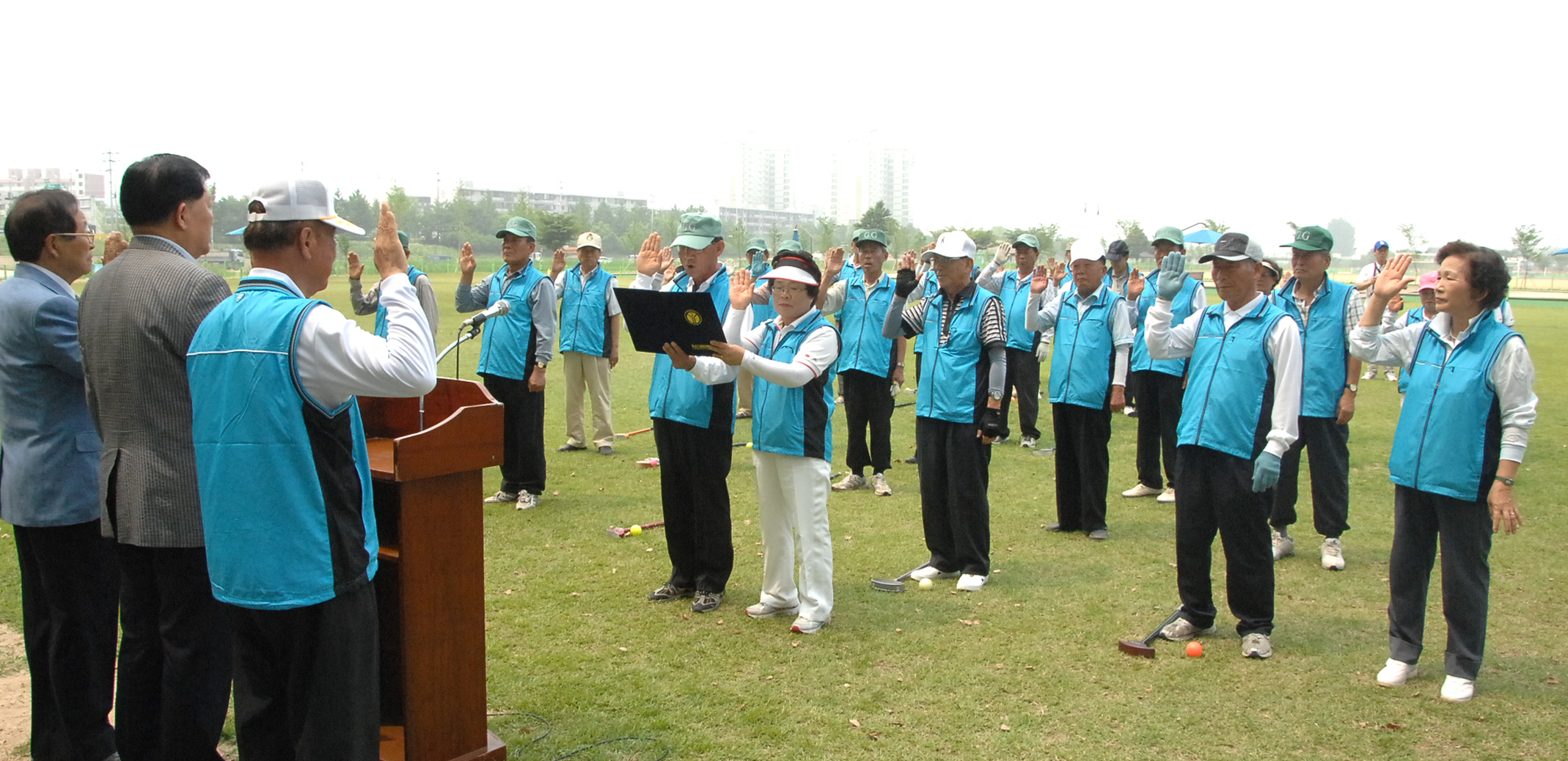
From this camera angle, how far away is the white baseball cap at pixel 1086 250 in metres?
7.70

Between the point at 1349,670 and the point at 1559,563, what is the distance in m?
2.98

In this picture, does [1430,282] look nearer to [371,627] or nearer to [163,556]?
[371,627]

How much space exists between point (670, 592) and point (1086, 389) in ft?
12.2

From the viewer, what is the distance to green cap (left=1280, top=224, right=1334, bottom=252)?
6.53 metres

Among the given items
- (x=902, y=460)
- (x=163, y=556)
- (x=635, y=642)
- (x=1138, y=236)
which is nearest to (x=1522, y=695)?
(x=635, y=642)

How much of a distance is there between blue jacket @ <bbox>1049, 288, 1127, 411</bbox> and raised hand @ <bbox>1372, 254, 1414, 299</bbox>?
3001mm

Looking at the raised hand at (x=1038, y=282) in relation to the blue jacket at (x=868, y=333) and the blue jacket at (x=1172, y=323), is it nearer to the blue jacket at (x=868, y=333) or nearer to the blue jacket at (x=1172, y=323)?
the blue jacket at (x=1172, y=323)

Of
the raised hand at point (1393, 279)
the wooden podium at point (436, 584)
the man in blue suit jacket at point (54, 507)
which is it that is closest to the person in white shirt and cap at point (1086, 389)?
the raised hand at point (1393, 279)

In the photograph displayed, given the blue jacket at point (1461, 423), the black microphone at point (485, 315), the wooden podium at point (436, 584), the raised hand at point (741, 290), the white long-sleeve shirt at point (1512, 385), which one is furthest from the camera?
the raised hand at point (741, 290)

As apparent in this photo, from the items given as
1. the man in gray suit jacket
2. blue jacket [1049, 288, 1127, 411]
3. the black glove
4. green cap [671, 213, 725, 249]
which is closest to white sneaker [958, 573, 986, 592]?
the black glove

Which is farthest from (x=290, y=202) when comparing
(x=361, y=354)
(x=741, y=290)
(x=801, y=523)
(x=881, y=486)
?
(x=881, y=486)

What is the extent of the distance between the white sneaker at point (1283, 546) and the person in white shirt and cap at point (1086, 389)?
1.14m

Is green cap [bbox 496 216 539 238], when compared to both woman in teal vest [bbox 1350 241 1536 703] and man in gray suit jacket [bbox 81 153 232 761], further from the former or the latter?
woman in teal vest [bbox 1350 241 1536 703]

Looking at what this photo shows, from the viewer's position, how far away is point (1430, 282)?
680 centimetres
